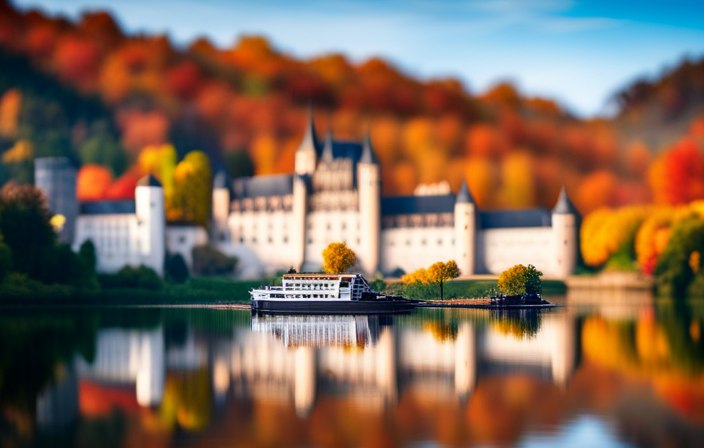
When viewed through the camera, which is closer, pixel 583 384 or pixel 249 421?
pixel 249 421

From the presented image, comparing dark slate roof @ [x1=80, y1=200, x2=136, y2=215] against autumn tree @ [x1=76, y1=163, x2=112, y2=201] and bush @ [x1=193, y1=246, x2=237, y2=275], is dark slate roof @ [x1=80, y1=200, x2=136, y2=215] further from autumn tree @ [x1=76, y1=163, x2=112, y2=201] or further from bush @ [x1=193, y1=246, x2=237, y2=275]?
autumn tree @ [x1=76, y1=163, x2=112, y2=201]

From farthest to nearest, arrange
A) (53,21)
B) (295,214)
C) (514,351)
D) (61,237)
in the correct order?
(53,21) < (295,214) < (61,237) < (514,351)

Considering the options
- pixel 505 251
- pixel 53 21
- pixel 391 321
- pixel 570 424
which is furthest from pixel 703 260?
pixel 53 21

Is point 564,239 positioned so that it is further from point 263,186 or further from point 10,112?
point 10,112

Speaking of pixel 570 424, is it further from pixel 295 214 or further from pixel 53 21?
pixel 53 21

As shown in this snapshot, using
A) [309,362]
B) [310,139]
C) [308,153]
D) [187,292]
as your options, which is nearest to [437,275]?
[187,292]

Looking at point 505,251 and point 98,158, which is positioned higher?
point 98,158

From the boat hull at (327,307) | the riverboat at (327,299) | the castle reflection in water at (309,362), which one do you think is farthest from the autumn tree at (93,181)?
the castle reflection in water at (309,362)
